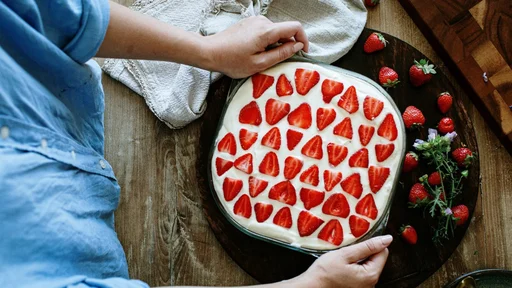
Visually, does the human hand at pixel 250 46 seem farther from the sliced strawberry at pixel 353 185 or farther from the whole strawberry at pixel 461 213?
the whole strawberry at pixel 461 213

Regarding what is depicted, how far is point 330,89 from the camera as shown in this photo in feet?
4.30

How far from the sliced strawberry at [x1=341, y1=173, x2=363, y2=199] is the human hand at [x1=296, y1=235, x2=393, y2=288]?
0.12 m

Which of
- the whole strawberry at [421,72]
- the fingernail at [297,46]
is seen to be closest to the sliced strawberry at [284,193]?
the fingernail at [297,46]

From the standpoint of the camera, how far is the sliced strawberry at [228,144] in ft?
4.38

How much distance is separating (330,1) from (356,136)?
1.26ft

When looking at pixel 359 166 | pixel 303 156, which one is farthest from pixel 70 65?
pixel 359 166

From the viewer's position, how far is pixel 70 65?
3.21 feet

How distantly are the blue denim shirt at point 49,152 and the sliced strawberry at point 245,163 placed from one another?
1.22 feet

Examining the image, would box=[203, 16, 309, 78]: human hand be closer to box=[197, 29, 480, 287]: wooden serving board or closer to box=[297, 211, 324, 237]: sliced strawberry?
box=[197, 29, 480, 287]: wooden serving board

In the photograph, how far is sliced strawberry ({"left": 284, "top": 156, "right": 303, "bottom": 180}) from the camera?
131 centimetres

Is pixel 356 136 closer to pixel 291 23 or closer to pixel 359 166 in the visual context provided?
pixel 359 166

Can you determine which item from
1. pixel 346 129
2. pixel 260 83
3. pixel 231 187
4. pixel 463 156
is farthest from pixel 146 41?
pixel 463 156

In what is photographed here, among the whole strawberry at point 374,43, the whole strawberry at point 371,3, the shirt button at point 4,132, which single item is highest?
the shirt button at point 4,132

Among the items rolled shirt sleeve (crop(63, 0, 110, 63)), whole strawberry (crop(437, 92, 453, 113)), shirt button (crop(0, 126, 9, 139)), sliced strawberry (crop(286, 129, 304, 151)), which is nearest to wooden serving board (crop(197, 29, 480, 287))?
whole strawberry (crop(437, 92, 453, 113))
